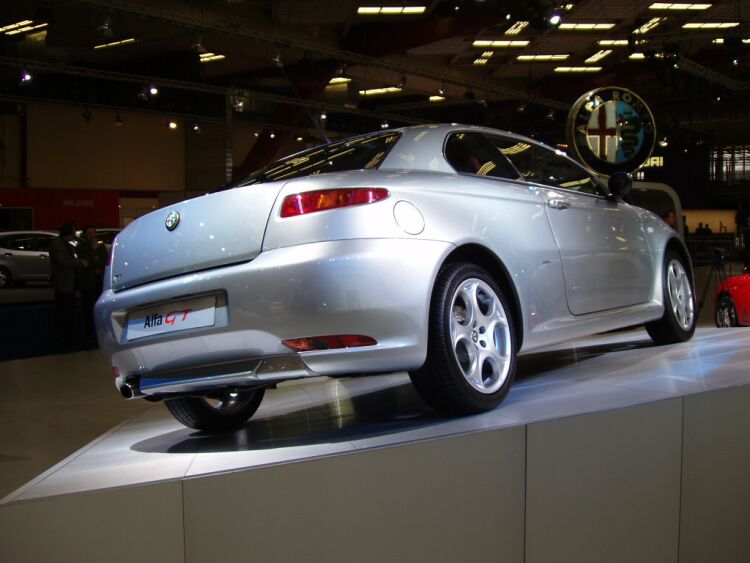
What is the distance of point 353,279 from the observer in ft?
7.75

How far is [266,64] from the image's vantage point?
19469 mm

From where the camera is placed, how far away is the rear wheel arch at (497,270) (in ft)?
9.21

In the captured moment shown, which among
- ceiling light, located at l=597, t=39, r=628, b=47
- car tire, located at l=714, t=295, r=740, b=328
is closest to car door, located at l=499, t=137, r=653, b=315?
car tire, located at l=714, t=295, r=740, b=328

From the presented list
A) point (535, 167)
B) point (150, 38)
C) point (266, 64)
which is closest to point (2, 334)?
point (150, 38)

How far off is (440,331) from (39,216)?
17.2 meters

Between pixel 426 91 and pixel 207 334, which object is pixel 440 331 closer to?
pixel 207 334

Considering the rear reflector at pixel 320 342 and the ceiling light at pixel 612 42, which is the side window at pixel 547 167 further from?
the ceiling light at pixel 612 42

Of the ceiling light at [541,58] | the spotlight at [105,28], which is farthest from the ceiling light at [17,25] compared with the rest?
the ceiling light at [541,58]

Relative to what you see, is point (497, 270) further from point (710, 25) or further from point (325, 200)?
point (710, 25)

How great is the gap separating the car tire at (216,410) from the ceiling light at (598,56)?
55.5 ft

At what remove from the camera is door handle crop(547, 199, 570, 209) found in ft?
11.1

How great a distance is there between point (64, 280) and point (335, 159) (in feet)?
24.0

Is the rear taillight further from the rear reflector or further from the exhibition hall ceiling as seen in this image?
the exhibition hall ceiling

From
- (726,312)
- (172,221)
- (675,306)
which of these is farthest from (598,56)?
(172,221)
